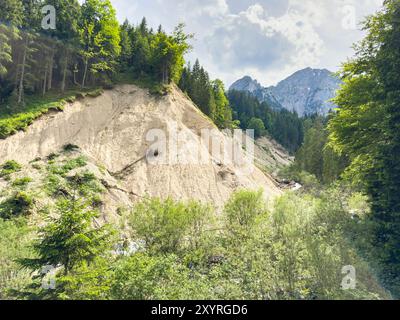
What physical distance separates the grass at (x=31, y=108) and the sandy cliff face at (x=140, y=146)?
2.55 feet

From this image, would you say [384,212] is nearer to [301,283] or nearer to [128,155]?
[301,283]

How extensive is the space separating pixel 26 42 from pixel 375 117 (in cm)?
4340

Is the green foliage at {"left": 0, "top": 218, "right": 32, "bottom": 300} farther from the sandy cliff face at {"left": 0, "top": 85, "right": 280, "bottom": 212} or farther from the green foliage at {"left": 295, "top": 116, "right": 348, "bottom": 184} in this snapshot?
the green foliage at {"left": 295, "top": 116, "right": 348, "bottom": 184}

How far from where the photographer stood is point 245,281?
11.1 metres

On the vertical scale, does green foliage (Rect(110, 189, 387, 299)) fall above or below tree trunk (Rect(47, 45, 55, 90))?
below

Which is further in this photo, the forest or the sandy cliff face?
the sandy cliff face

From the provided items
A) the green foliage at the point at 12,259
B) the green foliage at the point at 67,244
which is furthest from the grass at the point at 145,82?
the green foliage at the point at 67,244

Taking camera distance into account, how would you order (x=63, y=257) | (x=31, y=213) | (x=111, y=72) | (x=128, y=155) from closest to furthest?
1. (x=63, y=257)
2. (x=31, y=213)
3. (x=128, y=155)
4. (x=111, y=72)

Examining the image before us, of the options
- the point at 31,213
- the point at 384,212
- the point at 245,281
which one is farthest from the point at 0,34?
the point at 384,212

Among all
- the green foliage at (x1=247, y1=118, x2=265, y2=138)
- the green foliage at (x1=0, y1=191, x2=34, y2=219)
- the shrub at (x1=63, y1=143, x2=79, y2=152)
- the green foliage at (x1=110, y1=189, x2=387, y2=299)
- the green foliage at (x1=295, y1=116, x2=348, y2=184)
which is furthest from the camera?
the green foliage at (x1=247, y1=118, x2=265, y2=138)

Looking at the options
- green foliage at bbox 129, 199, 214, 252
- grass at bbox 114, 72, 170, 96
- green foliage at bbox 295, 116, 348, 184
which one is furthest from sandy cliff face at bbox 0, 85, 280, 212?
green foliage at bbox 129, 199, 214, 252

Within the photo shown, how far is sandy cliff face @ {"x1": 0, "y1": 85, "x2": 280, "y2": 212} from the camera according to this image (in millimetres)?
32000

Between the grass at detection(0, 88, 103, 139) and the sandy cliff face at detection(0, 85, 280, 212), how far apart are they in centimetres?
78

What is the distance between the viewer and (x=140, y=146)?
3656 cm
